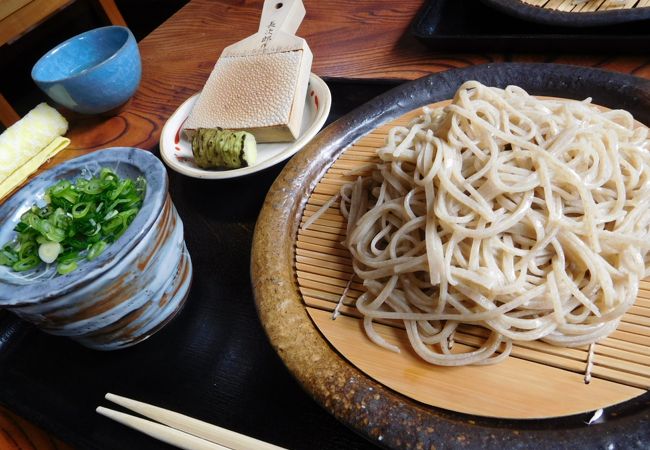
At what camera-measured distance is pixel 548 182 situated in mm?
1079

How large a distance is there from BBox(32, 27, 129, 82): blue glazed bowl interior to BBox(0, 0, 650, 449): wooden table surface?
0.25 m

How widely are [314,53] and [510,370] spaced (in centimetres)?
187

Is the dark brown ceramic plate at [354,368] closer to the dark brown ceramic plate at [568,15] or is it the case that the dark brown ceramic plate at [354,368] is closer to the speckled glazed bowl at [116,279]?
the speckled glazed bowl at [116,279]

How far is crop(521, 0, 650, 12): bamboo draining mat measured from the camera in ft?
5.98

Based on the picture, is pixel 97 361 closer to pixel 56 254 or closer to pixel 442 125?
pixel 56 254

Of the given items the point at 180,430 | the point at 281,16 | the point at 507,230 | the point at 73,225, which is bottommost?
the point at 180,430

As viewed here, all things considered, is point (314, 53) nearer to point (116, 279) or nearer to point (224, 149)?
point (224, 149)

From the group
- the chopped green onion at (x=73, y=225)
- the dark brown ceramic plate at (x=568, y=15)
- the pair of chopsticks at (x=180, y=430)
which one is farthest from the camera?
the dark brown ceramic plate at (x=568, y=15)

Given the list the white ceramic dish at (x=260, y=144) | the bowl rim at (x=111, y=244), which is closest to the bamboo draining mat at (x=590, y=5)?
the white ceramic dish at (x=260, y=144)

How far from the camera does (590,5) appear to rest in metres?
1.87

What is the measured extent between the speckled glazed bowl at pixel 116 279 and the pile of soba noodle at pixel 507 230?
49 centimetres

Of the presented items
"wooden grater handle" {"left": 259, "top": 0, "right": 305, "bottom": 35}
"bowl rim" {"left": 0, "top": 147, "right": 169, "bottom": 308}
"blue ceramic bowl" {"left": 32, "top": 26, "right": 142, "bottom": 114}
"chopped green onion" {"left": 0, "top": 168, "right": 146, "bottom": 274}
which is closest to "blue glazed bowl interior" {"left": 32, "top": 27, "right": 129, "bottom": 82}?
"blue ceramic bowl" {"left": 32, "top": 26, "right": 142, "bottom": 114}

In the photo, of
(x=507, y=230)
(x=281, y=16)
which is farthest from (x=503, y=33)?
(x=507, y=230)

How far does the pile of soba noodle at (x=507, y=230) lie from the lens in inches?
40.1
